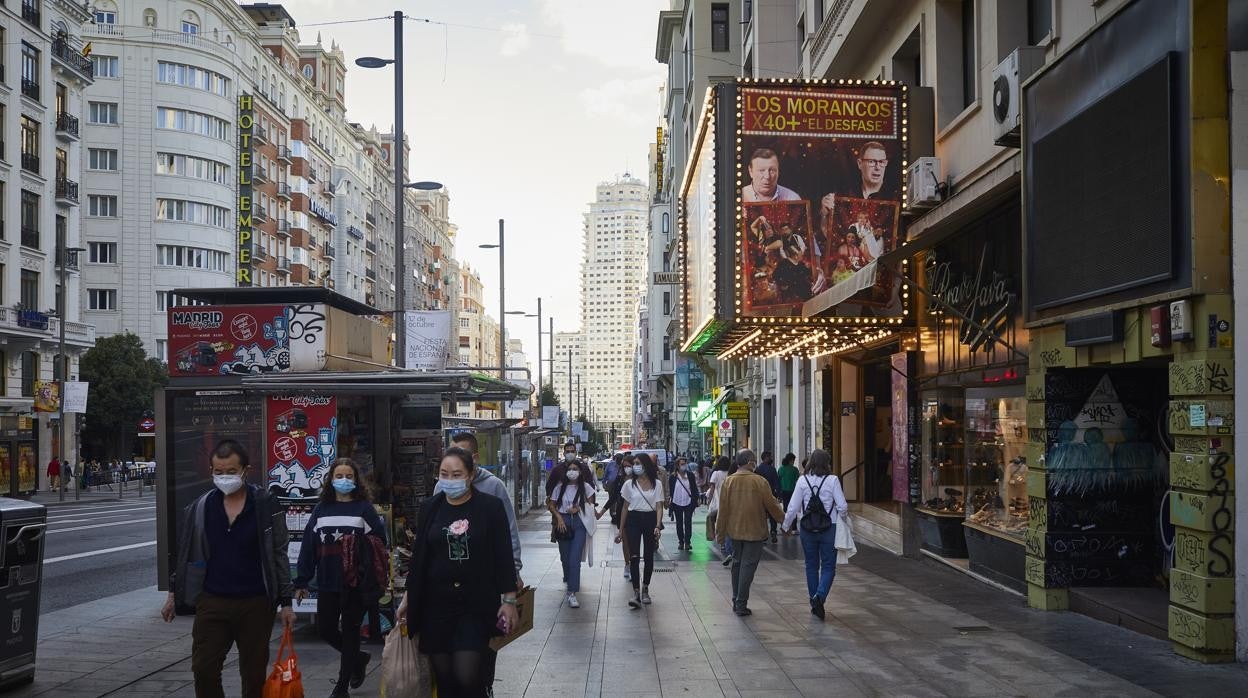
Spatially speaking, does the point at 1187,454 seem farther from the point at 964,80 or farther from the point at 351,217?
the point at 351,217

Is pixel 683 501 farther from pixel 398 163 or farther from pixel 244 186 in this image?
pixel 244 186

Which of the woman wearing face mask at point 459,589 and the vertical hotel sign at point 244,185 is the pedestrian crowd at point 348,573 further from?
the vertical hotel sign at point 244,185

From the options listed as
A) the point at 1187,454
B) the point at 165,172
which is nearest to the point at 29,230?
the point at 165,172

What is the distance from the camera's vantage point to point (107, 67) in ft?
201

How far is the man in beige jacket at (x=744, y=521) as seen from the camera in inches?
464

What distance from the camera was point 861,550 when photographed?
19109 millimetres

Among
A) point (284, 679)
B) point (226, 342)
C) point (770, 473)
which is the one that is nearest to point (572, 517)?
point (226, 342)

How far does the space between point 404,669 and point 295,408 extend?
592 cm

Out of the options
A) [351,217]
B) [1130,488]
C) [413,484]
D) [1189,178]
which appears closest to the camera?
[1189,178]

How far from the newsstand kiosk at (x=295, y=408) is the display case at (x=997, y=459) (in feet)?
20.2

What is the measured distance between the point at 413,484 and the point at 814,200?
725 centimetres

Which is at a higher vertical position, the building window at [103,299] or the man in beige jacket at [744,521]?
the building window at [103,299]

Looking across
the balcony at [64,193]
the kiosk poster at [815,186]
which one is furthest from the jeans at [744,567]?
the balcony at [64,193]

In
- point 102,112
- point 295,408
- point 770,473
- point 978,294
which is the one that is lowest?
point 770,473
